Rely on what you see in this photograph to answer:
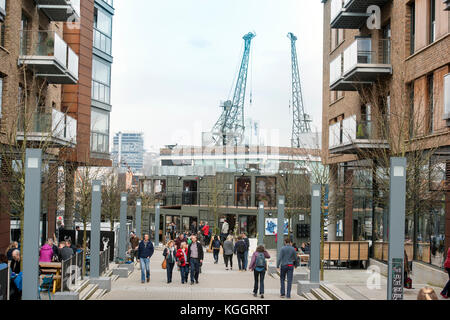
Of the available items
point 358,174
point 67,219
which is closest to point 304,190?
point 358,174

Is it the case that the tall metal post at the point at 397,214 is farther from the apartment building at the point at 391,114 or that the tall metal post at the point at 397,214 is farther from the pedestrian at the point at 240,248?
the pedestrian at the point at 240,248

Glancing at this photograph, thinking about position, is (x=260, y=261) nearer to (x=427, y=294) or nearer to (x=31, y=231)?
(x=31, y=231)

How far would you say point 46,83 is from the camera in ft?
92.2

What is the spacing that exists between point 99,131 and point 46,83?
11.3 m

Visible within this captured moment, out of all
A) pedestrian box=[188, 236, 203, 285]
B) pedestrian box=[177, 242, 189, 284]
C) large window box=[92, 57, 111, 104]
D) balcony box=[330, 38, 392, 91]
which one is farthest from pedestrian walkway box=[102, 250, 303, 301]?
large window box=[92, 57, 111, 104]

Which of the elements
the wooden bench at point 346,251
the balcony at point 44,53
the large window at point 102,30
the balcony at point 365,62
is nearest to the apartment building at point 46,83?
the balcony at point 44,53

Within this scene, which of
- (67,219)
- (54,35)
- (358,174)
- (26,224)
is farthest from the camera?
(67,219)

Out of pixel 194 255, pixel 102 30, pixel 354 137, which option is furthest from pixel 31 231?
pixel 102 30

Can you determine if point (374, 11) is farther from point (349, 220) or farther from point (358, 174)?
point (349, 220)

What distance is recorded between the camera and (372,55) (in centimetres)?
2373

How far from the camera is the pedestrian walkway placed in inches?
622

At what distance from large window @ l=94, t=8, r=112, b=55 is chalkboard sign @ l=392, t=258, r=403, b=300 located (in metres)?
32.3

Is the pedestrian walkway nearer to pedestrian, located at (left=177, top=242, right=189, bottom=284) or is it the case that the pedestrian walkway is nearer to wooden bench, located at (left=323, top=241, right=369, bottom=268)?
pedestrian, located at (left=177, top=242, right=189, bottom=284)
